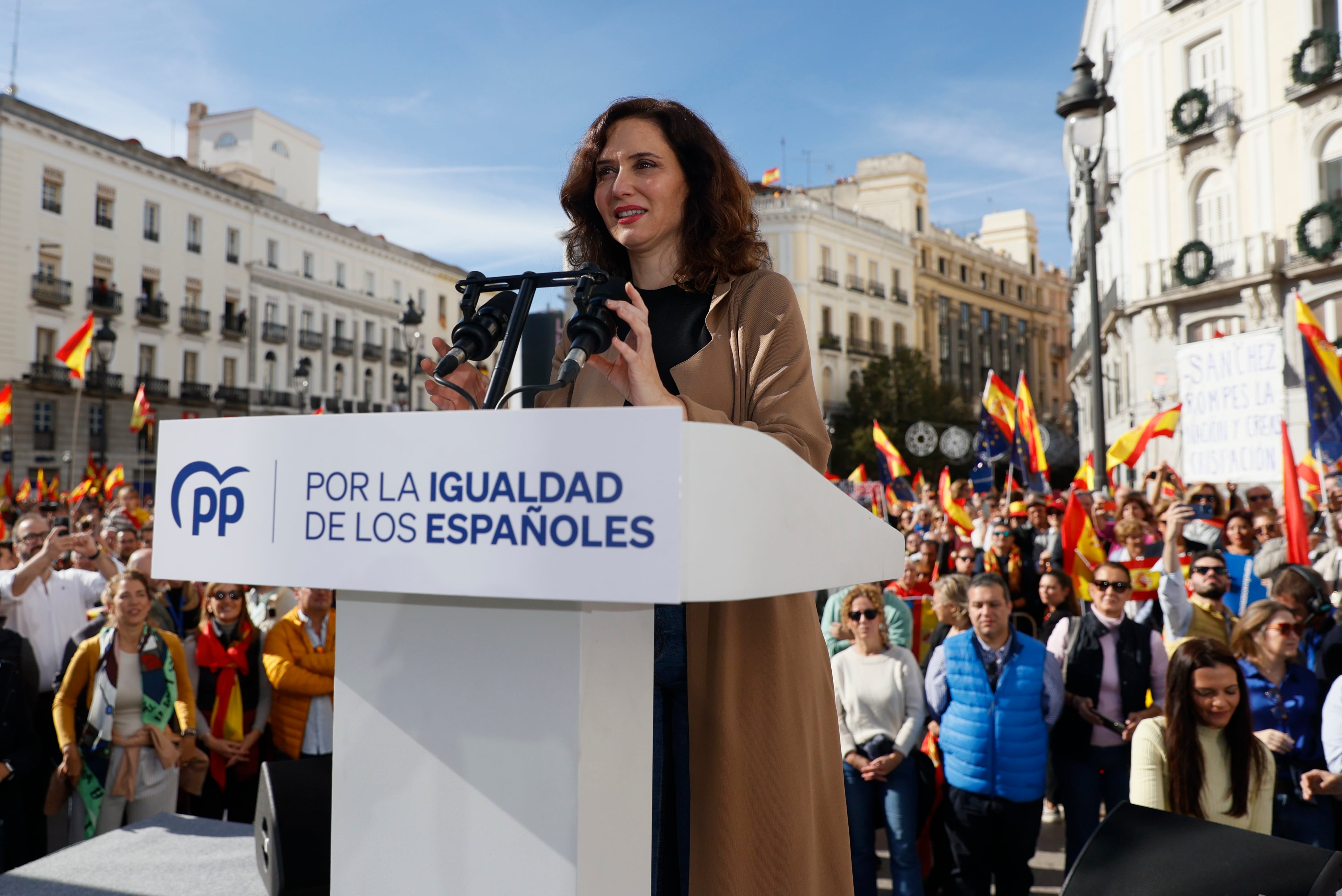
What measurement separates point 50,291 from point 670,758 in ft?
130

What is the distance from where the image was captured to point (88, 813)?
17.1 ft

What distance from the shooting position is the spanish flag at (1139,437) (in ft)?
38.4

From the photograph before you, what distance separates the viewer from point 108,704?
530 centimetres

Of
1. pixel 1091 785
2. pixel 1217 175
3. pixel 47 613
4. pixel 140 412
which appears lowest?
pixel 1091 785

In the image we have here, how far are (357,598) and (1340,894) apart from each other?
2972mm

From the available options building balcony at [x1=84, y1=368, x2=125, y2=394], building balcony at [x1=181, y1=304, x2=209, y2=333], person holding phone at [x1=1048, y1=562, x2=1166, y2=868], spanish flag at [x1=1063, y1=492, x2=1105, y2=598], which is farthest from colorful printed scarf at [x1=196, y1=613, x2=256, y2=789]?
building balcony at [x1=181, y1=304, x2=209, y2=333]

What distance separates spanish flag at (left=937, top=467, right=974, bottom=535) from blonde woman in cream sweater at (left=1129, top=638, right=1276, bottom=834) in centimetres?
756

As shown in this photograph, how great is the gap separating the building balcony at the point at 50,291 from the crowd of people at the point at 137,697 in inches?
1297

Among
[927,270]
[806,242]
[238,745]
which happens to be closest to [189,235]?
[806,242]

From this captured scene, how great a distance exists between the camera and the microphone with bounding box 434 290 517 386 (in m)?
1.59

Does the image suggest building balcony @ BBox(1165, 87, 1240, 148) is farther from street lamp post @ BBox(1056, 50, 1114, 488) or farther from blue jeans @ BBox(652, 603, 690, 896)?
blue jeans @ BBox(652, 603, 690, 896)


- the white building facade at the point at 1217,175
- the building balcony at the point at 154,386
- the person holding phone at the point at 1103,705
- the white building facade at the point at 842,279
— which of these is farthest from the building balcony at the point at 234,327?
the person holding phone at the point at 1103,705

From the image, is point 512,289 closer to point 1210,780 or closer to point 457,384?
point 457,384

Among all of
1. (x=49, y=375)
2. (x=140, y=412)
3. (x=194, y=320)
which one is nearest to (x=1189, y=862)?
(x=140, y=412)
